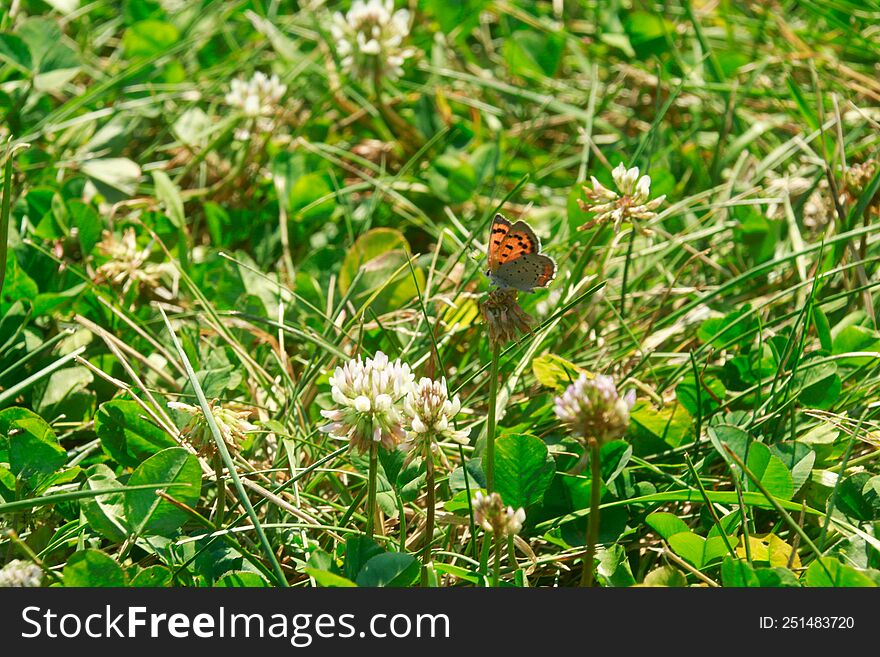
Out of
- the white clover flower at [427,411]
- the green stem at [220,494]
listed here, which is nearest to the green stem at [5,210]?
the green stem at [220,494]

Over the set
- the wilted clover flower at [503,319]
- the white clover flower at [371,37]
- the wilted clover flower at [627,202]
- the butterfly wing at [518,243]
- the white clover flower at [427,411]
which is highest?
the white clover flower at [371,37]

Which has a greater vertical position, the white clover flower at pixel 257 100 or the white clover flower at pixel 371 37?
the white clover flower at pixel 371 37

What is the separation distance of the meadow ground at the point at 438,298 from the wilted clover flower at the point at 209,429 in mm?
13

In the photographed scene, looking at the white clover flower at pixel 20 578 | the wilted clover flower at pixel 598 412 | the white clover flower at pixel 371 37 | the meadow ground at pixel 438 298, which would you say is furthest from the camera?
the white clover flower at pixel 371 37

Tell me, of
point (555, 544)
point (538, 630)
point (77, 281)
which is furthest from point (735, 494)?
point (77, 281)

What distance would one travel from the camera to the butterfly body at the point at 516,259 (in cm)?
136

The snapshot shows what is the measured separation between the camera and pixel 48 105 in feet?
8.21

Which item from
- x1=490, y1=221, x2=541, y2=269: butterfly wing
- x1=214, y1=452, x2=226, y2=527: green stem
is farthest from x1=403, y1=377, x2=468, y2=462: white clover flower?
x1=214, y1=452, x2=226, y2=527: green stem

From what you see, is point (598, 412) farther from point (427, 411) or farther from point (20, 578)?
point (20, 578)

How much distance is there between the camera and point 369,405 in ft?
4.41

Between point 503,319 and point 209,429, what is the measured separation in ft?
1.60

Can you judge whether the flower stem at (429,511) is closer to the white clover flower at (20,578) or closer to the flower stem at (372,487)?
the flower stem at (372,487)

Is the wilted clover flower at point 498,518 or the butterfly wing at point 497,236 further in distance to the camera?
the butterfly wing at point 497,236

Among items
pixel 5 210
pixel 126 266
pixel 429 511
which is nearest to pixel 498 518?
pixel 429 511
